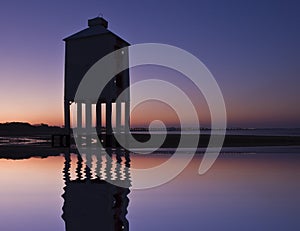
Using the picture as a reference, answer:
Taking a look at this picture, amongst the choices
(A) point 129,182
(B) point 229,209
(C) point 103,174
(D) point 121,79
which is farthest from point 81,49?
(B) point 229,209

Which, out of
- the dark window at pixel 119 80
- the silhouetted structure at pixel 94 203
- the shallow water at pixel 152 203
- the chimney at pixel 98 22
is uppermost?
the chimney at pixel 98 22

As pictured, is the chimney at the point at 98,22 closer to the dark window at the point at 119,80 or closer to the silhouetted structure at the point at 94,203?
the dark window at the point at 119,80

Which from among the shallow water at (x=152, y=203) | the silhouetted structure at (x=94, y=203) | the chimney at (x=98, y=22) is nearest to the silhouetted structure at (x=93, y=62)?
the chimney at (x=98, y=22)

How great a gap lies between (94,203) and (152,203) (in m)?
1.53

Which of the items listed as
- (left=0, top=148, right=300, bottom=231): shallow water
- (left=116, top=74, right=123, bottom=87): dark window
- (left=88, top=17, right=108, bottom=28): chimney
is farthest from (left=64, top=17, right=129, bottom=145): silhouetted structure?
(left=0, top=148, right=300, bottom=231): shallow water

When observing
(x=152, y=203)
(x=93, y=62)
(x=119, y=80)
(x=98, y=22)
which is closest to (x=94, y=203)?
(x=152, y=203)

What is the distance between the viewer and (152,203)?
294 inches

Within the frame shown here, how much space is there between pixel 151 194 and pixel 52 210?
9.80 feet

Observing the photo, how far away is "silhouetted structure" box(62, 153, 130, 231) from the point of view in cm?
546

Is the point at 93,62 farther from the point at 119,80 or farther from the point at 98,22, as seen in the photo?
the point at 98,22

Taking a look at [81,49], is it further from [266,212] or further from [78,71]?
[266,212]

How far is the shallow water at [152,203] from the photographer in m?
5.78

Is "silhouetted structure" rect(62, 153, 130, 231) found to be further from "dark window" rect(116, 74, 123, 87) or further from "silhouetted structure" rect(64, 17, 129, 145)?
Result: "dark window" rect(116, 74, 123, 87)

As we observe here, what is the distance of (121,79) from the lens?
21.4 metres
